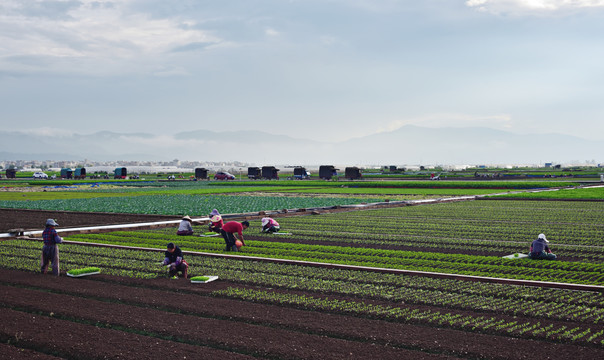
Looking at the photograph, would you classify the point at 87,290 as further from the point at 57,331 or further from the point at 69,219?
the point at 69,219

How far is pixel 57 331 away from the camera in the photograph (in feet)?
42.5

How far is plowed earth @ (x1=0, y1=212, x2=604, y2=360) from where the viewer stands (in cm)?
1152

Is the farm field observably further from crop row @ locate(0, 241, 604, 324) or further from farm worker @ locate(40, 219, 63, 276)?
farm worker @ locate(40, 219, 63, 276)

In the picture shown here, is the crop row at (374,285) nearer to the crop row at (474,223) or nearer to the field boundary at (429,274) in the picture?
the field boundary at (429,274)

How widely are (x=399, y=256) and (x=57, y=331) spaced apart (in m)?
14.3

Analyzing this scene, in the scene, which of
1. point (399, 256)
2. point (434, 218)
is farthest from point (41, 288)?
point (434, 218)

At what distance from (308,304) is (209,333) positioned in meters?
3.29

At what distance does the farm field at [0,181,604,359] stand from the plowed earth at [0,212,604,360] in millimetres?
41

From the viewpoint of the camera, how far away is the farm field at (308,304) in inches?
469

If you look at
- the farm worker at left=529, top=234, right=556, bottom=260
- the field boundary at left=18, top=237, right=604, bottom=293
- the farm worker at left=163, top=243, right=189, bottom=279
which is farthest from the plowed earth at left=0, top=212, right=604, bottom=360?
the farm worker at left=529, top=234, right=556, bottom=260

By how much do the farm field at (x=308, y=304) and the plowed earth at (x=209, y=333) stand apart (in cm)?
4

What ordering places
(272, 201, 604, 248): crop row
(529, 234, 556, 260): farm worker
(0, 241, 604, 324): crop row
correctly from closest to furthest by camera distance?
(0, 241, 604, 324): crop row
(529, 234, 556, 260): farm worker
(272, 201, 604, 248): crop row

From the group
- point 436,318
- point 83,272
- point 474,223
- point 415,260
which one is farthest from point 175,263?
point 474,223

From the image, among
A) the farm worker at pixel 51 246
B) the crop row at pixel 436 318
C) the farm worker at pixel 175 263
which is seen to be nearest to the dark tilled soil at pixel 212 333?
the crop row at pixel 436 318
